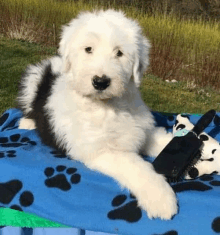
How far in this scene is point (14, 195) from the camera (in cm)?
286

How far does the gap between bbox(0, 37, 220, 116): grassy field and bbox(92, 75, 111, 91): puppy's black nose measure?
350 cm

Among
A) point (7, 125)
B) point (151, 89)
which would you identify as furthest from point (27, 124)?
point (151, 89)

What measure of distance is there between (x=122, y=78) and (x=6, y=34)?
29.0ft

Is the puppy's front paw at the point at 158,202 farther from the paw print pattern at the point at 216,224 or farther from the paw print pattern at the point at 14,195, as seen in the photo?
the paw print pattern at the point at 14,195

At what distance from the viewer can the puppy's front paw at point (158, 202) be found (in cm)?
248

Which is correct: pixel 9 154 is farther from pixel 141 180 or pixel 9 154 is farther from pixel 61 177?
pixel 141 180

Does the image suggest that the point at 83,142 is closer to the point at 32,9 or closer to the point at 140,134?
the point at 140,134

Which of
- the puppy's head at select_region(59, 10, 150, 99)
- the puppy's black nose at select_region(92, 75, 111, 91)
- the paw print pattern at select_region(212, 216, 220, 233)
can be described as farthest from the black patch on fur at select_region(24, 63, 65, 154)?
the paw print pattern at select_region(212, 216, 220, 233)

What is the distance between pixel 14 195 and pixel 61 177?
0.40 meters

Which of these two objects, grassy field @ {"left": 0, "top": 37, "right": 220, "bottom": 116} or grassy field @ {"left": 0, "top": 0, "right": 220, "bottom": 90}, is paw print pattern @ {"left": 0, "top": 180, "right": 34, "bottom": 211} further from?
grassy field @ {"left": 0, "top": 0, "right": 220, "bottom": 90}

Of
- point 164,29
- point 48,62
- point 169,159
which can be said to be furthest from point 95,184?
point 164,29

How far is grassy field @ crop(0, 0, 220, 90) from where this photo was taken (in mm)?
9148

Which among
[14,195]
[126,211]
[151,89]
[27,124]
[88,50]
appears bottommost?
[151,89]

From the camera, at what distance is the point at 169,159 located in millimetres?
3150
